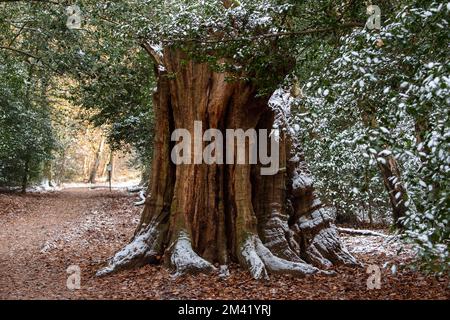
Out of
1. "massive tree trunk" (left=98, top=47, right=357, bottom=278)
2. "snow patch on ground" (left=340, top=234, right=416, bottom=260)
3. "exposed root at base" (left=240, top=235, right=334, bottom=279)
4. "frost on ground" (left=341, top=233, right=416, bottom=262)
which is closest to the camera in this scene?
"exposed root at base" (left=240, top=235, right=334, bottom=279)

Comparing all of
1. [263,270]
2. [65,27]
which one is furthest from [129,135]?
[263,270]

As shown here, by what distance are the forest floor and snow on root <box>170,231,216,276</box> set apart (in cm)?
19

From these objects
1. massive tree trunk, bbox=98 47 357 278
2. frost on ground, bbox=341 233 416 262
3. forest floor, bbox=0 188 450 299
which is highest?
massive tree trunk, bbox=98 47 357 278

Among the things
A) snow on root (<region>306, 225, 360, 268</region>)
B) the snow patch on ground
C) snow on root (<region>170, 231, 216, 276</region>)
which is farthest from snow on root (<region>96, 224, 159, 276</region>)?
the snow patch on ground

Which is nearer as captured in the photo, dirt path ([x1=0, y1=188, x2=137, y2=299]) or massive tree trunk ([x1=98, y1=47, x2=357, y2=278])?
dirt path ([x1=0, y1=188, x2=137, y2=299])

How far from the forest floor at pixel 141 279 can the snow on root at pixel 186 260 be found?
19cm

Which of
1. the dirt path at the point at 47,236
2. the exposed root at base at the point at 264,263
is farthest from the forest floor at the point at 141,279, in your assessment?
the exposed root at base at the point at 264,263

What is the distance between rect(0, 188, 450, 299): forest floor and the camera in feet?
22.7

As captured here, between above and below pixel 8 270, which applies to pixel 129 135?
above

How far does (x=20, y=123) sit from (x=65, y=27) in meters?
9.12

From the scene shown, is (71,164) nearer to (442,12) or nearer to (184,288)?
(184,288)

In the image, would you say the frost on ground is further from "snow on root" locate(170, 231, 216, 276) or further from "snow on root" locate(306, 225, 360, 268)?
"snow on root" locate(170, 231, 216, 276)

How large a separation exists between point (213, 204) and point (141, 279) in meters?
1.96
